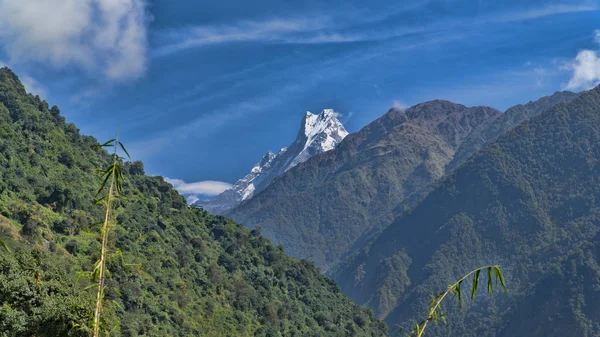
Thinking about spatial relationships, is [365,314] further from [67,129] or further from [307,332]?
[67,129]

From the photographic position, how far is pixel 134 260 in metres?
88.2

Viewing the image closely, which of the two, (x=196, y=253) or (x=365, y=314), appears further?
(x=365, y=314)

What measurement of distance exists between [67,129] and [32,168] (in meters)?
29.9

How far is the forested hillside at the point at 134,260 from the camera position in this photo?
51.4m

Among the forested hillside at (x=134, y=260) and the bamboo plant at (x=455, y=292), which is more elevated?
the forested hillside at (x=134, y=260)

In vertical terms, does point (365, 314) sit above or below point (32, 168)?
below

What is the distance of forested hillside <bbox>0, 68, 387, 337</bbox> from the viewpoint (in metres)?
51.4

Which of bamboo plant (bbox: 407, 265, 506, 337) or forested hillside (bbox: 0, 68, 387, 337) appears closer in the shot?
bamboo plant (bbox: 407, 265, 506, 337)

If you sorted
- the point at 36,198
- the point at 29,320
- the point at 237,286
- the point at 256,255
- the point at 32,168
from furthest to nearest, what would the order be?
the point at 256,255
the point at 237,286
the point at 32,168
the point at 36,198
the point at 29,320

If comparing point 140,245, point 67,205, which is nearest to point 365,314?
point 140,245

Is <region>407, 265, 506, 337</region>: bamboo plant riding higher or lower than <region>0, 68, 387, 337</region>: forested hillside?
lower

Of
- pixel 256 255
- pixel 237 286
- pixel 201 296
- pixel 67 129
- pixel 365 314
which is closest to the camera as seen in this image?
pixel 201 296

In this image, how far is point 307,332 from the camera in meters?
120

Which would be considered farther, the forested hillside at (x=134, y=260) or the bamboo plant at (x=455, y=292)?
the forested hillside at (x=134, y=260)
